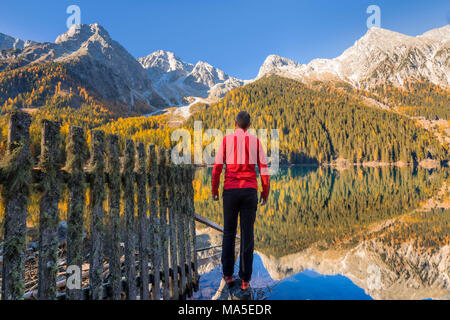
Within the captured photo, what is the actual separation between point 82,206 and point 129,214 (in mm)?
902

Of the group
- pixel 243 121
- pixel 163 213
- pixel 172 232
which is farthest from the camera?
pixel 172 232

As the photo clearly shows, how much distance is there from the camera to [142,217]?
4.02 m

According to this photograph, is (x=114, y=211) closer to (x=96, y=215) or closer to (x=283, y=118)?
(x=96, y=215)

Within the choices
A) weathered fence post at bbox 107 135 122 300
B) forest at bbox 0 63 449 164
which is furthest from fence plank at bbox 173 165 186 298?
forest at bbox 0 63 449 164

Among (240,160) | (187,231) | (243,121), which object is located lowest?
(187,231)

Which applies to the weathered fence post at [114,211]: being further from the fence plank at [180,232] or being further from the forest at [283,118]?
the forest at [283,118]

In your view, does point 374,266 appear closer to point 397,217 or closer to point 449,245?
point 449,245

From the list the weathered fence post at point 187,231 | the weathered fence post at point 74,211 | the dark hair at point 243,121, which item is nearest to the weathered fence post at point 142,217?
the weathered fence post at point 74,211

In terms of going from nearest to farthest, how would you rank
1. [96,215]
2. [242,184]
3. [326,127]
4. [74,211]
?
1. [74,211]
2. [96,215]
3. [242,184]
4. [326,127]

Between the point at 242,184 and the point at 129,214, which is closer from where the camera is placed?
the point at 129,214

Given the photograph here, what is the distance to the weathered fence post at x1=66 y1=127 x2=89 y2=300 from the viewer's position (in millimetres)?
2730

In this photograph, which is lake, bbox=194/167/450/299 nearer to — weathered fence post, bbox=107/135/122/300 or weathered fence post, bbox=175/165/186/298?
weathered fence post, bbox=175/165/186/298

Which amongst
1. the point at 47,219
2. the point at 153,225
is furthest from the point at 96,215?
the point at 153,225

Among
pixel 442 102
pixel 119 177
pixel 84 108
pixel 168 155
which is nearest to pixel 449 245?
pixel 168 155
